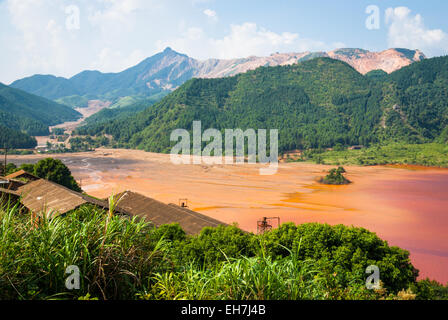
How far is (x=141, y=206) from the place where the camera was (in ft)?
92.6

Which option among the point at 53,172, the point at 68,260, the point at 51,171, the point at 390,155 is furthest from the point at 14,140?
the point at 68,260

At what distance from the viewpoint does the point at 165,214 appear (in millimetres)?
26297

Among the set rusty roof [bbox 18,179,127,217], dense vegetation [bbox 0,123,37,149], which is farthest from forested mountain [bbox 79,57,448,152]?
rusty roof [bbox 18,179,127,217]

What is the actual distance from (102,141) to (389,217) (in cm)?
14174

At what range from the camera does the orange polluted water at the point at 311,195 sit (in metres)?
38.0

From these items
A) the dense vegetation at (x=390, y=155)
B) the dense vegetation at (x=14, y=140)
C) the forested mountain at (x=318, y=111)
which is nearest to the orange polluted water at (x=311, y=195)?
the dense vegetation at (x=390, y=155)

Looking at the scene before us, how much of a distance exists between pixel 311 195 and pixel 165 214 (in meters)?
37.4

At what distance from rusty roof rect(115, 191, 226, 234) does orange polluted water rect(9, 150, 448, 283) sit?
800 centimetres

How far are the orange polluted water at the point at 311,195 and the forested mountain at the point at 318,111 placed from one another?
42.7 m

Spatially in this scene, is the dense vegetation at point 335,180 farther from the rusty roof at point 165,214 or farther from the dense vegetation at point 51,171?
→ the dense vegetation at point 51,171

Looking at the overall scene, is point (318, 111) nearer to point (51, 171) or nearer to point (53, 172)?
point (51, 171)

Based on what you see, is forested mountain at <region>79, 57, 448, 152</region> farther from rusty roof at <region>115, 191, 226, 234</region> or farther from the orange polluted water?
rusty roof at <region>115, 191, 226, 234</region>

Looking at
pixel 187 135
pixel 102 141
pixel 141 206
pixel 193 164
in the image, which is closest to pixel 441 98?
pixel 187 135

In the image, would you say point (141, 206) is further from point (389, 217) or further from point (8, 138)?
point (8, 138)
